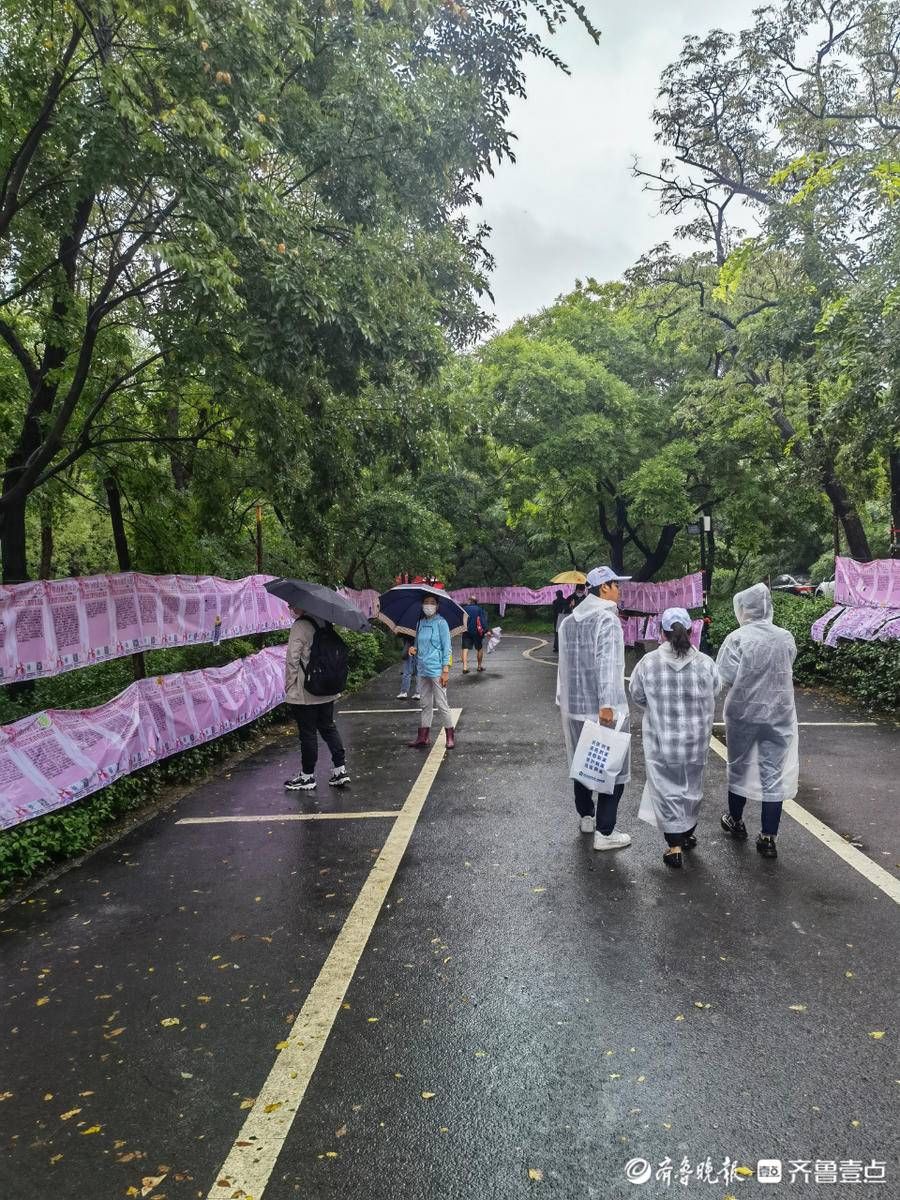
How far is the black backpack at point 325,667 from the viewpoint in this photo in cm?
725

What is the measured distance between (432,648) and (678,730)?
4119mm

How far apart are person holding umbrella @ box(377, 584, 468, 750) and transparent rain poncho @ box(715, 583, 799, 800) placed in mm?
3970

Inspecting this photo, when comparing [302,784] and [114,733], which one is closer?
[114,733]

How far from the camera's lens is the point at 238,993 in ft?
12.4

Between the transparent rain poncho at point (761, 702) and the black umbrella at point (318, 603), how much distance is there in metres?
3.13

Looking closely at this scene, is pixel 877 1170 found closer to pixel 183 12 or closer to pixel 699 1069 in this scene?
pixel 699 1069

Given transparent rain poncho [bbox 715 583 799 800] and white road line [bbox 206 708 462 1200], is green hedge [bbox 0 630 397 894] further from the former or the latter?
transparent rain poncho [bbox 715 583 799 800]

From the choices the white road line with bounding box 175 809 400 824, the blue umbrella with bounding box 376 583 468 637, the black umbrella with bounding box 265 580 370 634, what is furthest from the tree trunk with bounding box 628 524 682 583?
the white road line with bounding box 175 809 400 824

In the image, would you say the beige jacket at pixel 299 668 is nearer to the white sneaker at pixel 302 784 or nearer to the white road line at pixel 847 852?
the white sneaker at pixel 302 784

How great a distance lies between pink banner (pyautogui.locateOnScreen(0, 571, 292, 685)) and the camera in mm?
6070

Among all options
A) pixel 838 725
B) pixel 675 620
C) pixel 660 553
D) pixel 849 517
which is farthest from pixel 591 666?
pixel 660 553

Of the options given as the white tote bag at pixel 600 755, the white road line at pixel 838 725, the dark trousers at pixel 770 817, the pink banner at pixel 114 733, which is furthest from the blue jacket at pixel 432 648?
the dark trousers at pixel 770 817

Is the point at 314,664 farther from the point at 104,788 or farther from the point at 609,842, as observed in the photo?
the point at 609,842

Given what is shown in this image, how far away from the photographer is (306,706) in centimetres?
739
